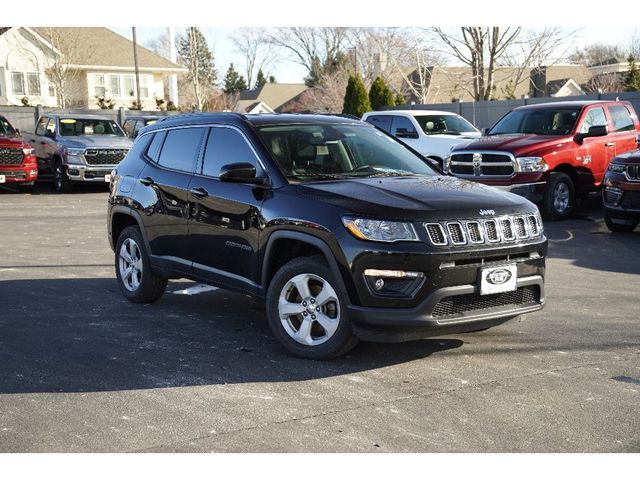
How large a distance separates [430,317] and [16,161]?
1736 centimetres

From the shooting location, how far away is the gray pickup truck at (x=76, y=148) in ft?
69.5

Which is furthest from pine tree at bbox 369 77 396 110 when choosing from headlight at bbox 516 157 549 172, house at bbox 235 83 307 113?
house at bbox 235 83 307 113

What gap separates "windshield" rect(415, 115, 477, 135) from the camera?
1941cm

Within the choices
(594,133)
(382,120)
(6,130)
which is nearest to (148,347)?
(594,133)

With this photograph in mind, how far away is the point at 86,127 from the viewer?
2270cm

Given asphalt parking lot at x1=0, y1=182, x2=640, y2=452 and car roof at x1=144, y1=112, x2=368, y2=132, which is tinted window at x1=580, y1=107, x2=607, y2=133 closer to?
asphalt parking lot at x1=0, y1=182, x2=640, y2=452

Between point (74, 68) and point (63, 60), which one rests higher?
point (63, 60)

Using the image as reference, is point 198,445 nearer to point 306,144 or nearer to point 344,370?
point 344,370

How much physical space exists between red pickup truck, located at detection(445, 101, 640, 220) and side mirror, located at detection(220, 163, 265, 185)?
27.6 ft

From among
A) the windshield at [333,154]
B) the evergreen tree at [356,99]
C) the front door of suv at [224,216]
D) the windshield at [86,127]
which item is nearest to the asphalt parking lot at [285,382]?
the front door of suv at [224,216]

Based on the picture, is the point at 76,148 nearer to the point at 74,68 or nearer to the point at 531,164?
the point at 531,164

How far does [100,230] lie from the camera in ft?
45.9

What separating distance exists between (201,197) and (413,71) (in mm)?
52502

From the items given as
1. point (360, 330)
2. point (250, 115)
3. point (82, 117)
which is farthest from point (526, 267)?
point (82, 117)
